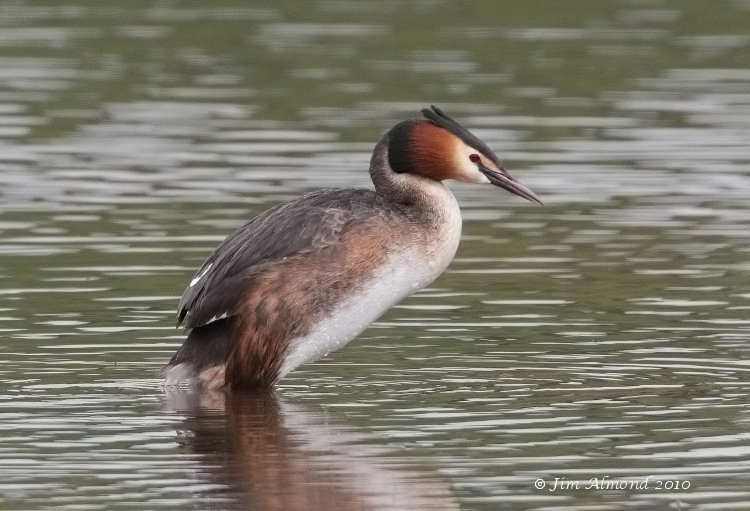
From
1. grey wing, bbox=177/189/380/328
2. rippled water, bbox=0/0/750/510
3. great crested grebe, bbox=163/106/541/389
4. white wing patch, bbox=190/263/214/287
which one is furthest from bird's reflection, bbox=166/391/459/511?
white wing patch, bbox=190/263/214/287

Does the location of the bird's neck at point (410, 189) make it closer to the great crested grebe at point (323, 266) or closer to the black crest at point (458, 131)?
the great crested grebe at point (323, 266)

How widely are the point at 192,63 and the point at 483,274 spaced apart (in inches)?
431

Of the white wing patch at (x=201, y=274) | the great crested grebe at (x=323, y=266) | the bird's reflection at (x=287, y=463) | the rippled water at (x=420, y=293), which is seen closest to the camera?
the bird's reflection at (x=287, y=463)

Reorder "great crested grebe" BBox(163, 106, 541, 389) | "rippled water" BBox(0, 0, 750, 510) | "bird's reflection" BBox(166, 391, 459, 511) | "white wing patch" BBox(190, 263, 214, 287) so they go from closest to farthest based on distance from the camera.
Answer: "bird's reflection" BBox(166, 391, 459, 511) → "rippled water" BBox(0, 0, 750, 510) → "great crested grebe" BBox(163, 106, 541, 389) → "white wing patch" BBox(190, 263, 214, 287)

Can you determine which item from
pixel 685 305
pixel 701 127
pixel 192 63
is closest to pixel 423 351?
pixel 685 305

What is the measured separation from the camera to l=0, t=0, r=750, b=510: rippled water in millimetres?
9414

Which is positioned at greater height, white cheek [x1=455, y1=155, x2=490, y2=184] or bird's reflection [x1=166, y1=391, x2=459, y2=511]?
white cheek [x1=455, y1=155, x2=490, y2=184]

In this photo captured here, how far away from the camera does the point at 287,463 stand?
9.62 metres

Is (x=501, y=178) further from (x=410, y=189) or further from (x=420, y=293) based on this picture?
(x=420, y=293)

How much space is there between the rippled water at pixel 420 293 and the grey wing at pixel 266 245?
0.48m

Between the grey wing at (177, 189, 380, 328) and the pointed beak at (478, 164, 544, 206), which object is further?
the pointed beak at (478, 164, 544, 206)

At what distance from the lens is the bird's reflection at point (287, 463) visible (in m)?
8.87

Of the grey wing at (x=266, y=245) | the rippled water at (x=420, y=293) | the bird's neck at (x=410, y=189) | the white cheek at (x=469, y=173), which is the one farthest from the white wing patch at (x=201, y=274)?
the white cheek at (x=469, y=173)

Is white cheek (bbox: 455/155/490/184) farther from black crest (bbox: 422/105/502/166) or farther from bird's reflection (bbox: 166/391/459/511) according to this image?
bird's reflection (bbox: 166/391/459/511)
